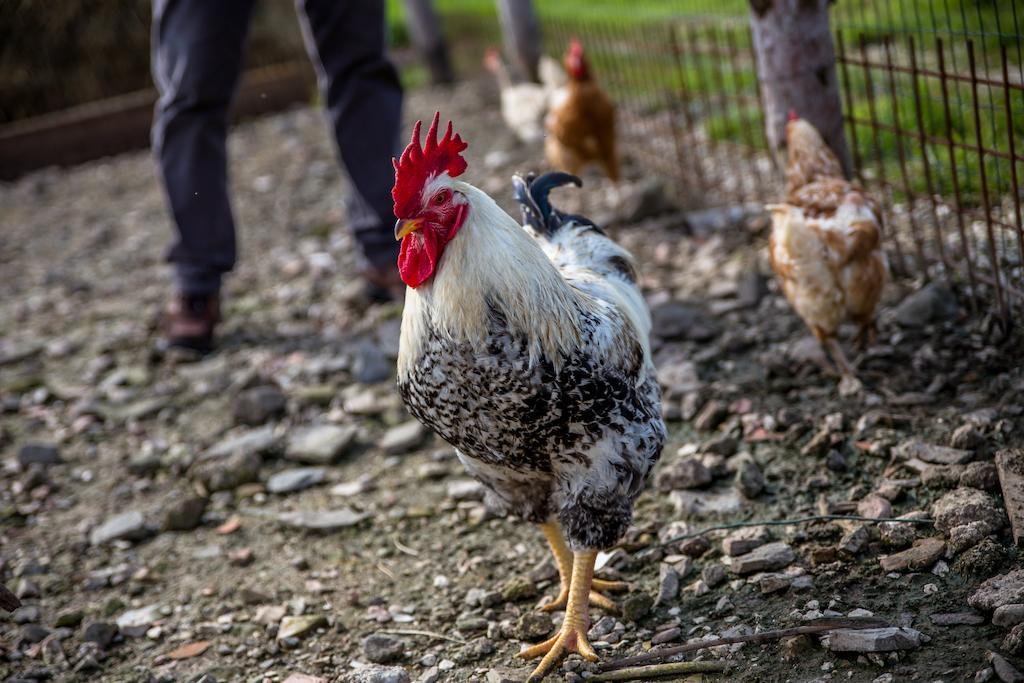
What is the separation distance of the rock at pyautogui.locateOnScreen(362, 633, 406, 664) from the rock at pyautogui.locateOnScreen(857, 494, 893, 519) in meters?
1.41

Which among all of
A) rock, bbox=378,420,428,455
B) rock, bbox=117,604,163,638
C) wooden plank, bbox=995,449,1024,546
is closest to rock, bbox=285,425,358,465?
rock, bbox=378,420,428,455

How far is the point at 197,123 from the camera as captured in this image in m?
4.62

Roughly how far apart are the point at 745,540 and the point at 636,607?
0.39m

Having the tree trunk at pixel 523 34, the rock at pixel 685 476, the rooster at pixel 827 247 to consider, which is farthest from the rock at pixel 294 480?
the tree trunk at pixel 523 34

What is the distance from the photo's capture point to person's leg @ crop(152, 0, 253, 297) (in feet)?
14.6

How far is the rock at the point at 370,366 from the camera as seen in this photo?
14.5 ft

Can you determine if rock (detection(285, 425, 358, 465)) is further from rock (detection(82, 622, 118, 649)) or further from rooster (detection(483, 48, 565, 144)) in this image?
rooster (detection(483, 48, 565, 144))

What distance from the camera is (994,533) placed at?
2.51 metres

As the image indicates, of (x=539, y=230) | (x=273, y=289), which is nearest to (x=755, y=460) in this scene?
(x=539, y=230)

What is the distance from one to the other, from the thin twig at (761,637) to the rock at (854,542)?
0.31m

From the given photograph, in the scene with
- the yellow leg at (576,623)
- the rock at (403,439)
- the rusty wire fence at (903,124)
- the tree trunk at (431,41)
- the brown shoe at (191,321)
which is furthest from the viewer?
the tree trunk at (431,41)

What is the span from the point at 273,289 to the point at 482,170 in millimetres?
Answer: 1907

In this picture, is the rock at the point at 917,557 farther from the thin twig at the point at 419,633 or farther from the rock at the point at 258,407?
the rock at the point at 258,407

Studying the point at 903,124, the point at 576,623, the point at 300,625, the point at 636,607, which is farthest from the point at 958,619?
the point at 903,124
